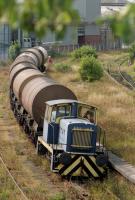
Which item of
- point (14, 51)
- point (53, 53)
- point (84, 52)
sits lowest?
point (53, 53)

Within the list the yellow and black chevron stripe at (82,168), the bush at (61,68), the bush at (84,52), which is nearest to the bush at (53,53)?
the bush at (84,52)

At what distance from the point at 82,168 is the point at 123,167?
152 centimetres

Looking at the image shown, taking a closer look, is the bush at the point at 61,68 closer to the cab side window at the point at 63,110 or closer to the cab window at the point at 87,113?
the cab window at the point at 87,113

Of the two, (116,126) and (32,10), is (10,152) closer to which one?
(116,126)

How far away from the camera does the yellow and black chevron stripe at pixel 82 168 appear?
16.2 meters

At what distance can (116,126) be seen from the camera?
24.2m

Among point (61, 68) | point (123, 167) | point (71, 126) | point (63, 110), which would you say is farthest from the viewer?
point (61, 68)

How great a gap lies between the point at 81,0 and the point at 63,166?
7105cm

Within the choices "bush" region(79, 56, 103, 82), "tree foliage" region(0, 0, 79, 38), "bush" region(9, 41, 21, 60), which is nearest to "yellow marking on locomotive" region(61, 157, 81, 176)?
"tree foliage" region(0, 0, 79, 38)

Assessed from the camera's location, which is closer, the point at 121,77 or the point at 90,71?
the point at 90,71

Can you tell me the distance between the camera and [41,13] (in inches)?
111

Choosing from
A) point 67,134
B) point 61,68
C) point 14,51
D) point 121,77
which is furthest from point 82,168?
point 14,51

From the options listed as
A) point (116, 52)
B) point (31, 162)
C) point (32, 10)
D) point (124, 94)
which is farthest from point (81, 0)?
point (32, 10)

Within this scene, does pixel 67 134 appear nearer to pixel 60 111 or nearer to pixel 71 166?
pixel 71 166
